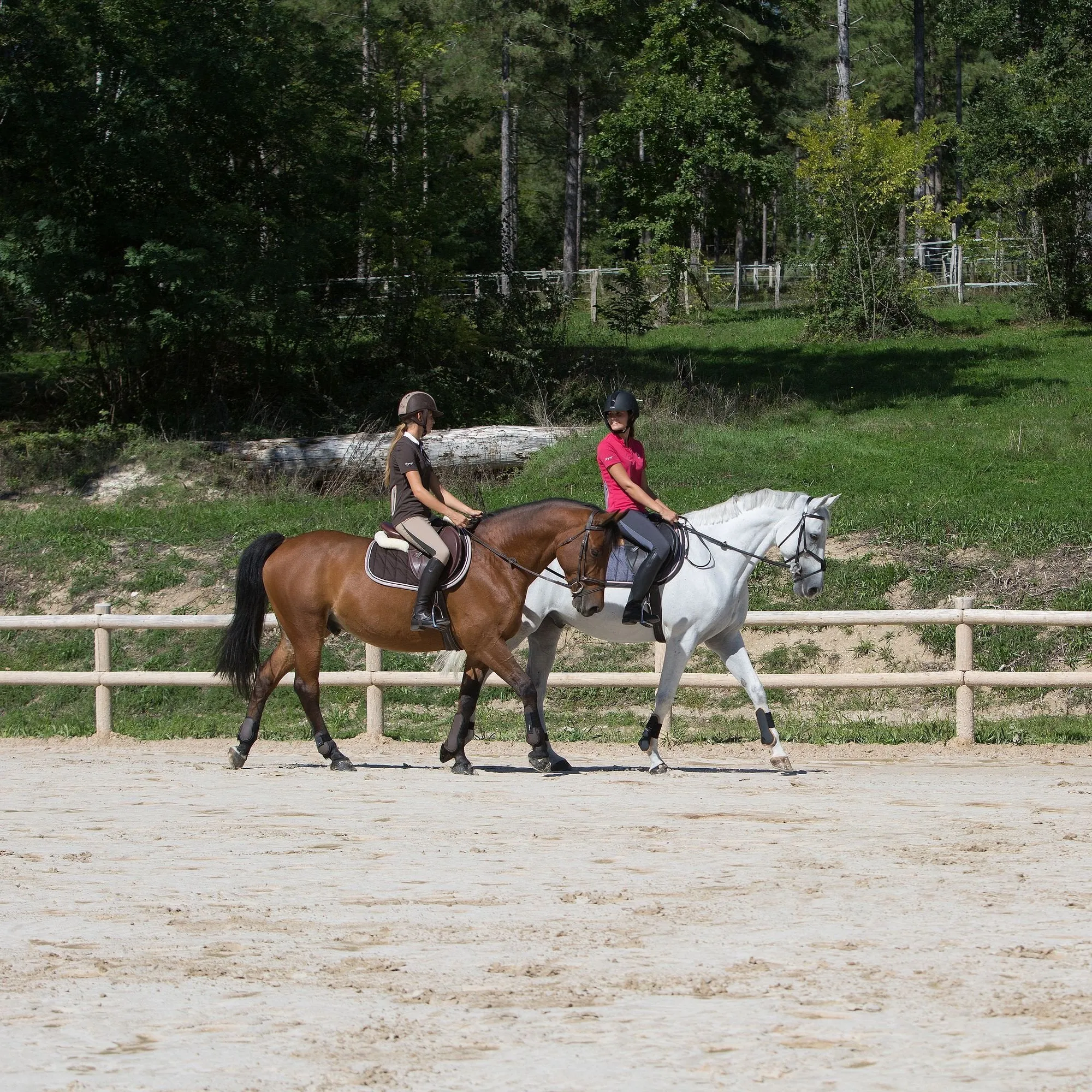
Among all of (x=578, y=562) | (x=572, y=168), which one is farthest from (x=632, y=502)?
(x=572, y=168)

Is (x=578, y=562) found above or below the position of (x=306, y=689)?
above

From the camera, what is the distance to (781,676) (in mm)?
12773

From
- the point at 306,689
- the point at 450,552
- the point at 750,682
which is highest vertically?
the point at 450,552

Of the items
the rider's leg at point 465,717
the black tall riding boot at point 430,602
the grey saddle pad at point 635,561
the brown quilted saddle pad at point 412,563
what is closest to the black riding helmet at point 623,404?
the grey saddle pad at point 635,561

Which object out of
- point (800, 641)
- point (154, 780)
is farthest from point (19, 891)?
point (800, 641)

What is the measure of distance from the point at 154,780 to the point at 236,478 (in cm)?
1169

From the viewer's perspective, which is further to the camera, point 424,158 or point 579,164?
point 579,164

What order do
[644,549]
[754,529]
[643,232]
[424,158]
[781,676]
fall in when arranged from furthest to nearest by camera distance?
[643,232] < [424,158] < [781,676] < [754,529] < [644,549]

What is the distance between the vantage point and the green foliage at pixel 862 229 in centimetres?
3334

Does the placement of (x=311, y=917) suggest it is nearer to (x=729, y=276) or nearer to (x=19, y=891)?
(x=19, y=891)

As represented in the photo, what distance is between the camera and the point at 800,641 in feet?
50.4

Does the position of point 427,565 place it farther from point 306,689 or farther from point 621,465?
point 621,465

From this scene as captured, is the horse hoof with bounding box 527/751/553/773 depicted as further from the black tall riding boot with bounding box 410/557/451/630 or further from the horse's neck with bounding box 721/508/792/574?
the horse's neck with bounding box 721/508/792/574

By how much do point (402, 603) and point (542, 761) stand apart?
1.60 meters
